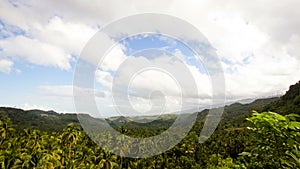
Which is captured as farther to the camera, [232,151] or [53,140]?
[232,151]

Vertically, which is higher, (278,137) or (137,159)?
(278,137)

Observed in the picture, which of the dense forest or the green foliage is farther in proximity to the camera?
Answer: the dense forest

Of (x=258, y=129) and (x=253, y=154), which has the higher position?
(x=258, y=129)

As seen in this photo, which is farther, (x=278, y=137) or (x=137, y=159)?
(x=137, y=159)

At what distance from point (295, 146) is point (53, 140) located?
47722 mm

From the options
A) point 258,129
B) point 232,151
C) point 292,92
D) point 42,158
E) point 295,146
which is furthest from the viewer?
point 292,92

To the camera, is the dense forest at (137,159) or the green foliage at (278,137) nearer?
the green foliage at (278,137)

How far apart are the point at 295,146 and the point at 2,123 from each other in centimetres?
4978

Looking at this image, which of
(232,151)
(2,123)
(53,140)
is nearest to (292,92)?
(232,151)

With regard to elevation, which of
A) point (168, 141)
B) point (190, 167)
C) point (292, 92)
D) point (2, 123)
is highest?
point (292, 92)

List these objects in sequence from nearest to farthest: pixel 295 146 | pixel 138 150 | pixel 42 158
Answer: pixel 295 146
pixel 42 158
pixel 138 150

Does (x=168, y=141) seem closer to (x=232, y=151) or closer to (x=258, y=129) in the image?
(x=232, y=151)

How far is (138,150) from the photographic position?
60.6 metres

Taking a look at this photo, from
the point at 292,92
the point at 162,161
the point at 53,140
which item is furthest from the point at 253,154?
the point at 292,92
